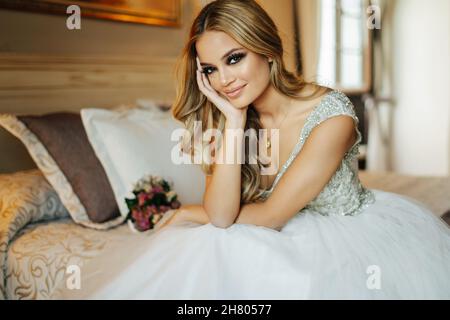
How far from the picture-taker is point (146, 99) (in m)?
3.15

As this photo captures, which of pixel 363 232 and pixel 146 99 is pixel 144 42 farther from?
pixel 363 232

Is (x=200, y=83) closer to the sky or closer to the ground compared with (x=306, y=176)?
closer to the sky

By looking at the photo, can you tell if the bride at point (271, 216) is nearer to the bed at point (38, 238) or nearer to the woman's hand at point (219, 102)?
the woman's hand at point (219, 102)

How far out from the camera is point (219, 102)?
1684 millimetres

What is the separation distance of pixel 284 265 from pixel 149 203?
833 millimetres

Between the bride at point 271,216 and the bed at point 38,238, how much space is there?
19 cm

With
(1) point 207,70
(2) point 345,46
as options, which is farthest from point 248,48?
(2) point 345,46

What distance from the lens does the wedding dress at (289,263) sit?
4.10ft

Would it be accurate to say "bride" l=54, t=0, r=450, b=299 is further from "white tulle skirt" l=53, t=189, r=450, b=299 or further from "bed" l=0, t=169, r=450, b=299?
"bed" l=0, t=169, r=450, b=299

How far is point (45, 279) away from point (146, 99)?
1.62m

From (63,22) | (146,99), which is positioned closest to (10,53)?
(63,22)

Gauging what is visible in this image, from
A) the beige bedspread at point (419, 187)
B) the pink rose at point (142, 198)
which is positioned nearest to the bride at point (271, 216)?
the pink rose at point (142, 198)

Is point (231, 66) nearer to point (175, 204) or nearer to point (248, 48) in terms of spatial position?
point (248, 48)
